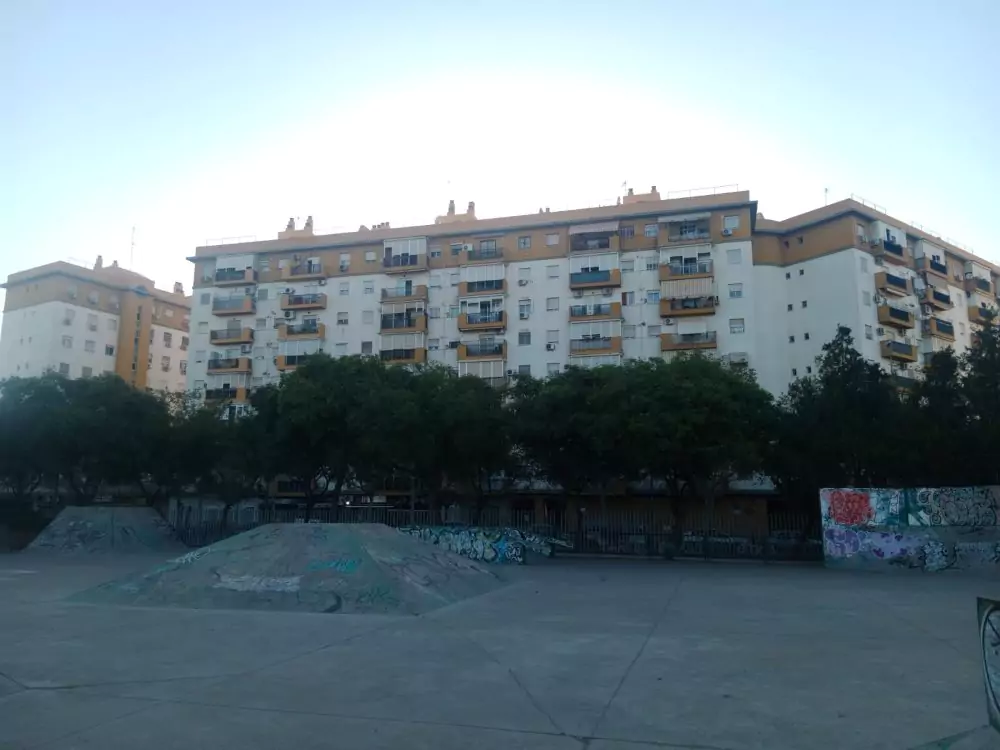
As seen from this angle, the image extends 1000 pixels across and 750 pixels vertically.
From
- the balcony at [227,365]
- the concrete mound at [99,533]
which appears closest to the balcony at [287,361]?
the balcony at [227,365]

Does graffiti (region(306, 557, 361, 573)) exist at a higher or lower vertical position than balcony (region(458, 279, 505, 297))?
lower

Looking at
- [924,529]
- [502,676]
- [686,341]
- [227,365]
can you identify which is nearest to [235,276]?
[227,365]

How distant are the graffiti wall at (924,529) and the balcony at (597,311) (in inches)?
1110

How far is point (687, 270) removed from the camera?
5512 cm

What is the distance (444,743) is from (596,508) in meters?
46.2

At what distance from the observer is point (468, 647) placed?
39.3ft

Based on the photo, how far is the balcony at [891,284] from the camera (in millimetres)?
55562

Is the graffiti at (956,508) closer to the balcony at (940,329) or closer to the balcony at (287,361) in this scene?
the balcony at (940,329)

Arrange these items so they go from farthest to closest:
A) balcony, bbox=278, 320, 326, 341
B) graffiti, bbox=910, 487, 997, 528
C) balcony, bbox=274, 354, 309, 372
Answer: balcony, bbox=278, 320, 326, 341, balcony, bbox=274, 354, 309, 372, graffiti, bbox=910, 487, 997, 528

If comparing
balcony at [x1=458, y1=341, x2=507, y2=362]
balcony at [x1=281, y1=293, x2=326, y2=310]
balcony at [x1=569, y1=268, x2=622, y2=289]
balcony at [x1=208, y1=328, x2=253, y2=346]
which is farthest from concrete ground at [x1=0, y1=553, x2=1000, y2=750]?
balcony at [x1=208, y1=328, x2=253, y2=346]

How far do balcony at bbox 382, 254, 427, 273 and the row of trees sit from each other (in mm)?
18525

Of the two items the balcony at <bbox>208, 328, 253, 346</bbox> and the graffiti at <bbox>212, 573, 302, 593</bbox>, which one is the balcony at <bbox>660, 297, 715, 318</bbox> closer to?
the balcony at <bbox>208, 328, 253, 346</bbox>

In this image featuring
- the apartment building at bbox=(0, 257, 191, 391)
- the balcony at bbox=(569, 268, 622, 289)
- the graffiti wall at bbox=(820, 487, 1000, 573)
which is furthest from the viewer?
the apartment building at bbox=(0, 257, 191, 391)

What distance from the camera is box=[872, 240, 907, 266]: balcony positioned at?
5578cm
